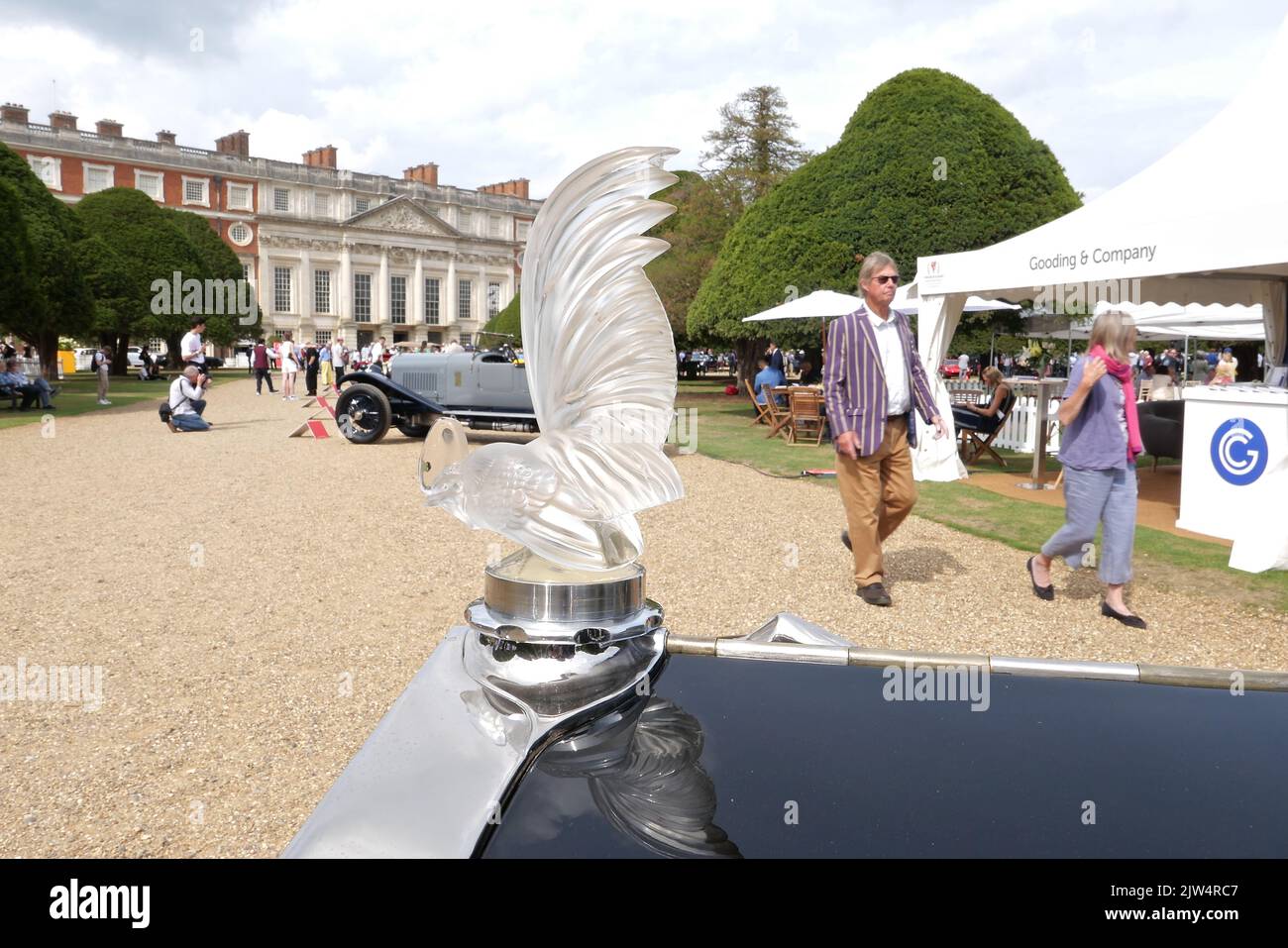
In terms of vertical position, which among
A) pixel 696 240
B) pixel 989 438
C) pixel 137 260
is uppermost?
pixel 137 260

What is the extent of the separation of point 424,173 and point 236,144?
17074 mm

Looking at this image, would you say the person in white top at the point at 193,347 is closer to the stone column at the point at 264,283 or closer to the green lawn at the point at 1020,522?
the green lawn at the point at 1020,522

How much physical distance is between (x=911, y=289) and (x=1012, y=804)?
1323 cm

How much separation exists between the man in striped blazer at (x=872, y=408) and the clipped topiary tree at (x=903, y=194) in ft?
47.5

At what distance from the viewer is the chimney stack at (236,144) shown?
70.3m

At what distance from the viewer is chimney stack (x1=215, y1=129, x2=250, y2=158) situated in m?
70.3

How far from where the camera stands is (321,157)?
247 ft

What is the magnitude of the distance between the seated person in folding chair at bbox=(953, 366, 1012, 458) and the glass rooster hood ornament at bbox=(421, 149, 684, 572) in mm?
11581

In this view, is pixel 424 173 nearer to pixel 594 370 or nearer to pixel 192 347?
pixel 192 347

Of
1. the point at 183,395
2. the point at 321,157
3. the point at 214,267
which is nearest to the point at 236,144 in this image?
the point at 321,157
